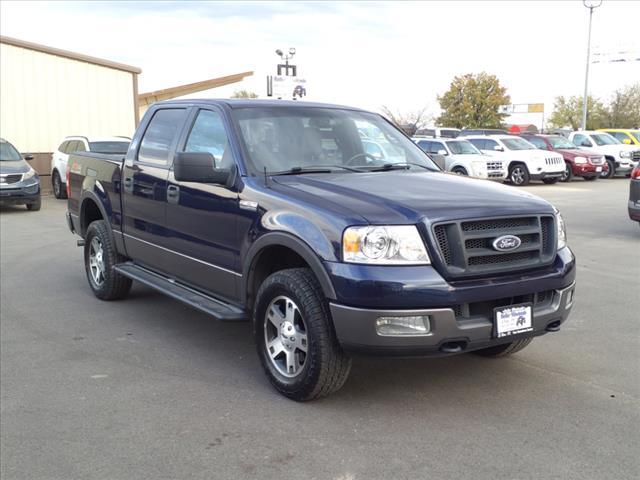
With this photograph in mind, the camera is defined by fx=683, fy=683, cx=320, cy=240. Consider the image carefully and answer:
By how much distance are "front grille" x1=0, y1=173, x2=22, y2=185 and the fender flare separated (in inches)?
490

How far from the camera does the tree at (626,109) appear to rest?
196 ft

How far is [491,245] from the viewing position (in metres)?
3.94

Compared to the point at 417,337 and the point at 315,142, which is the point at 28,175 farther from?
the point at 417,337

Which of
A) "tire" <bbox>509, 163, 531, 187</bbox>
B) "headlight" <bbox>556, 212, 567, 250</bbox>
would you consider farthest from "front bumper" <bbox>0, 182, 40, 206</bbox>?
"tire" <bbox>509, 163, 531, 187</bbox>

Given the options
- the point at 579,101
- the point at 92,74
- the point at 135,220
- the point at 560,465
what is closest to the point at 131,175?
the point at 135,220

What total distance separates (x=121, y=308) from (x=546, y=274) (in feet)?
13.8

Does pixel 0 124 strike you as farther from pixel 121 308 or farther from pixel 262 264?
pixel 262 264

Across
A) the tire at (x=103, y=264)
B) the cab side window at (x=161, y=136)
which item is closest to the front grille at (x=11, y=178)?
the tire at (x=103, y=264)

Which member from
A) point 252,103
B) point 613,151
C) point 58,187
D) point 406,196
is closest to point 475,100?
point 613,151

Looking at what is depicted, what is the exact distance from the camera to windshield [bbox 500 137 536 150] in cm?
2319

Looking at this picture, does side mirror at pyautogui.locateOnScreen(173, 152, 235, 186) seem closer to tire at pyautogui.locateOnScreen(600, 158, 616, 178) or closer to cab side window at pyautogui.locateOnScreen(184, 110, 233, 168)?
cab side window at pyautogui.locateOnScreen(184, 110, 233, 168)

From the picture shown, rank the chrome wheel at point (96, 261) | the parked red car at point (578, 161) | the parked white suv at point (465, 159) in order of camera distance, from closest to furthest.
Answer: the chrome wheel at point (96, 261) < the parked white suv at point (465, 159) < the parked red car at point (578, 161)

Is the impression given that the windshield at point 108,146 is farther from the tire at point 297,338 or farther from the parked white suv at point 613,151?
the parked white suv at point 613,151

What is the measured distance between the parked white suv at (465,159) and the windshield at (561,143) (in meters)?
4.31
